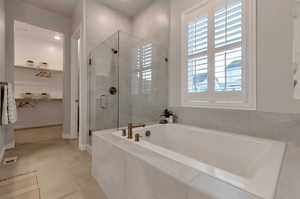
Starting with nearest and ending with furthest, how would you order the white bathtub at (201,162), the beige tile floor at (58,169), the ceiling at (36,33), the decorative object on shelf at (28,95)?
the white bathtub at (201,162) < the beige tile floor at (58,169) < the ceiling at (36,33) < the decorative object on shelf at (28,95)

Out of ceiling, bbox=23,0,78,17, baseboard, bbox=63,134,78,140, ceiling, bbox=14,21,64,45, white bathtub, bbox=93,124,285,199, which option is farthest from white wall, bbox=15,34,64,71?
white bathtub, bbox=93,124,285,199

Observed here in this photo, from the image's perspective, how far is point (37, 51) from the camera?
4.60 m

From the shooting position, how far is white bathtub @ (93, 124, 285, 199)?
0.66m

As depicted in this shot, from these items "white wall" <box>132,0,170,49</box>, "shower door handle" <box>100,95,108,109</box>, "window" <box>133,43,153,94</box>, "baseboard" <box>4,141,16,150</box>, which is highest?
"white wall" <box>132,0,170,49</box>

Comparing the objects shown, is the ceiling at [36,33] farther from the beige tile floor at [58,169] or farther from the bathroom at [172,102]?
the beige tile floor at [58,169]

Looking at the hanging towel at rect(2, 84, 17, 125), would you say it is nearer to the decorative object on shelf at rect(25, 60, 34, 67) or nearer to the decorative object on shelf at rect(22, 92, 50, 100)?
the decorative object on shelf at rect(22, 92, 50, 100)

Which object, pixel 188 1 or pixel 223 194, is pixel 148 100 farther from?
pixel 223 194

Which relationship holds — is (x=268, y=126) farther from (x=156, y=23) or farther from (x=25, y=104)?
(x=25, y=104)

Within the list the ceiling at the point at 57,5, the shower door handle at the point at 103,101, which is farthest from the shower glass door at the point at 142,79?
the ceiling at the point at 57,5

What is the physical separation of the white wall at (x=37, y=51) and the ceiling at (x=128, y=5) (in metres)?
3.21

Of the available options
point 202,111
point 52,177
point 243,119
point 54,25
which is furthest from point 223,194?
point 54,25

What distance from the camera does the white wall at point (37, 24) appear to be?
270 cm

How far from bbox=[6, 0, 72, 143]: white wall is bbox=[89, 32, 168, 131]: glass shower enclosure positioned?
1178 millimetres

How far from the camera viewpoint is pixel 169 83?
2.51 m
